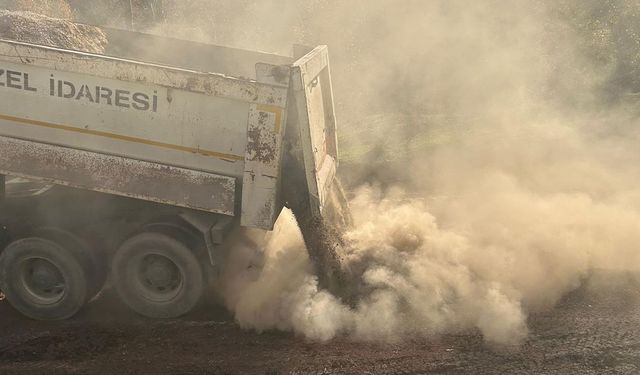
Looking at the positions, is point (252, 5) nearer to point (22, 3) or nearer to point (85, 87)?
point (22, 3)

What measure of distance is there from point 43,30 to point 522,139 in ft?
26.7

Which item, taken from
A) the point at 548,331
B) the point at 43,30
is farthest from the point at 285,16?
the point at 548,331

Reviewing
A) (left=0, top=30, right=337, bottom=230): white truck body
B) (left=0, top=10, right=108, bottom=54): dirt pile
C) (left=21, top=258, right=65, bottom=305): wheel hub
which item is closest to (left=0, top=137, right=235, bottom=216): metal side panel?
(left=0, top=30, right=337, bottom=230): white truck body

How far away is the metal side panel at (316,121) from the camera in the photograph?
4.56m

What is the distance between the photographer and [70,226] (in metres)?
5.04

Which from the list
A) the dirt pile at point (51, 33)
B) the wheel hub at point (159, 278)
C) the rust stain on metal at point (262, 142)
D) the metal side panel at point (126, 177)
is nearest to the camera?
the rust stain on metal at point (262, 142)

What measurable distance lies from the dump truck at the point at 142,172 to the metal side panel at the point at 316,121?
19mm

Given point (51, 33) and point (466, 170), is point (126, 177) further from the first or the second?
point (466, 170)

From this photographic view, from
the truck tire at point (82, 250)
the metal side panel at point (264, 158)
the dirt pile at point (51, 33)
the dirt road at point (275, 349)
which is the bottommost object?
the dirt road at point (275, 349)

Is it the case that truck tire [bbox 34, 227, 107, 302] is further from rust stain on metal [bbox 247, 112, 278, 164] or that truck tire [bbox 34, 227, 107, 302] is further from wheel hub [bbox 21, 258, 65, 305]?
rust stain on metal [bbox 247, 112, 278, 164]

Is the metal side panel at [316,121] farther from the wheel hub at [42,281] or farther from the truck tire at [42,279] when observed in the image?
the wheel hub at [42,281]

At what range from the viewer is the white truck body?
4516 millimetres

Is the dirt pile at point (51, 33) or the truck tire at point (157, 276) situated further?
the dirt pile at point (51, 33)

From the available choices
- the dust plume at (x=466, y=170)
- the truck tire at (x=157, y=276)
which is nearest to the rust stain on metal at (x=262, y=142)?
the truck tire at (x=157, y=276)
